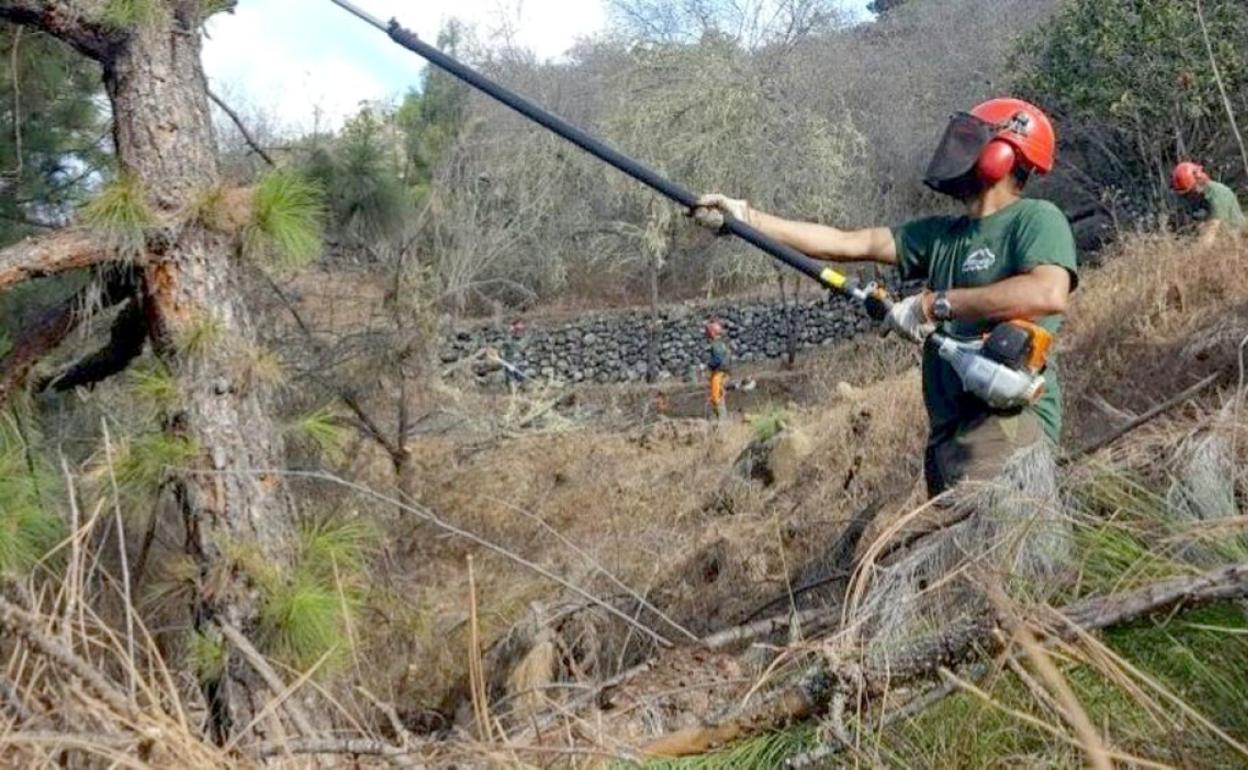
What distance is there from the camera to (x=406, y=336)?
1030 centimetres

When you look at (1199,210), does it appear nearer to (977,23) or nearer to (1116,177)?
(1116,177)

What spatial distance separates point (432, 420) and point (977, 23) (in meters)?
25.6

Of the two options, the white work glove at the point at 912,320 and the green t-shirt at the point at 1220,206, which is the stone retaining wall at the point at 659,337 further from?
the white work glove at the point at 912,320

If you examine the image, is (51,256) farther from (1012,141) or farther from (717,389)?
(717,389)

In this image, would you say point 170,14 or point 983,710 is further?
point 170,14

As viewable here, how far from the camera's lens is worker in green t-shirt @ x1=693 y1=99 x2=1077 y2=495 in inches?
157

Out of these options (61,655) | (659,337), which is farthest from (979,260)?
(659,337)

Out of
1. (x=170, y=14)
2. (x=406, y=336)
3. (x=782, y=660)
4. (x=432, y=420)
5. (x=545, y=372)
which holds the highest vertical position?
(x=170, y=14)

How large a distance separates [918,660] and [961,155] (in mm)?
2308

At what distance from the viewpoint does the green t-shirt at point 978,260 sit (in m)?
4.06

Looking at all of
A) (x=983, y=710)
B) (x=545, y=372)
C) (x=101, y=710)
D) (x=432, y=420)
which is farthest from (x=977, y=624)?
(x=545, y=372)

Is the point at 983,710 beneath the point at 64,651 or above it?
beneath

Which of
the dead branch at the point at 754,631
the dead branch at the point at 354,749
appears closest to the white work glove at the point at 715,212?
the dead branch at the point at 754,631

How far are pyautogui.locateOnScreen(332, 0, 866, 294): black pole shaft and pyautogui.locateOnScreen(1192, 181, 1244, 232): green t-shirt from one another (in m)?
7.05
